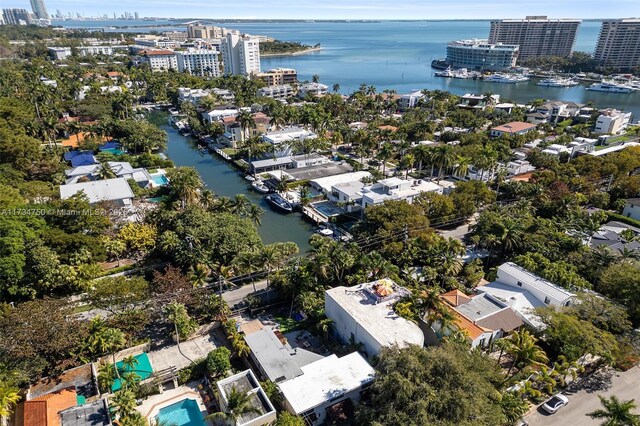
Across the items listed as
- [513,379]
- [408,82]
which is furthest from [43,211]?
[408,82]

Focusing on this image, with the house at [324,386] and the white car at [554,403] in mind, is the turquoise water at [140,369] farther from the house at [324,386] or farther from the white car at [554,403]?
the white car at [554,403]

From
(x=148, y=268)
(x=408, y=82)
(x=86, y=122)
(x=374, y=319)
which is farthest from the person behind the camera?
(x=408, y=82)

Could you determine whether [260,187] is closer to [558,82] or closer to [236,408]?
[236,408]

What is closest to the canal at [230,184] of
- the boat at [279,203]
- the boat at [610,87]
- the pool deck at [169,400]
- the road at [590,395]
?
the boat at [279,203]

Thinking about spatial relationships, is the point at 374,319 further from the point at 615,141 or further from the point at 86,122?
the point at 86,122

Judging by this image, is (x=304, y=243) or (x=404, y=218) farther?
(x=304, y=243)

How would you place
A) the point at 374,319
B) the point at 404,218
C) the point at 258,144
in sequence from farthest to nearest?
the point at 258,144 → the point at 404,218 → the point at 374,319

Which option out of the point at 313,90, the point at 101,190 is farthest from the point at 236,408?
the point at 313,90
